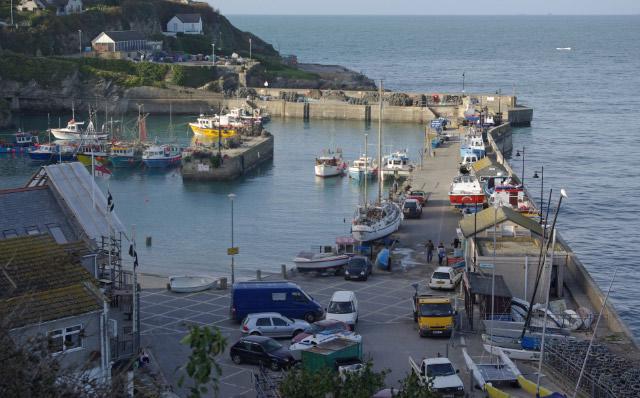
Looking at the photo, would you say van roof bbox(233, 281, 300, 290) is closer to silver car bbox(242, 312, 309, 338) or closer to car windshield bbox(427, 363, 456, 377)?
silver car bbox(242, 312, 309, 338)

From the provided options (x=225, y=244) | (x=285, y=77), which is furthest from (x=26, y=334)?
(x=285, y=77)

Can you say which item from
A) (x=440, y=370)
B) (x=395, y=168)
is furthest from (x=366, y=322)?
(x=395, y=168)

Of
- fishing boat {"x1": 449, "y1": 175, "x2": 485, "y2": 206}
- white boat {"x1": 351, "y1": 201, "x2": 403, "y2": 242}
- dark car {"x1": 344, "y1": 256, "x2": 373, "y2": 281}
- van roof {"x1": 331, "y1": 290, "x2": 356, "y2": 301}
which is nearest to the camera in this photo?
van roof {"x1": 331, "y1": 290, "x2": 356, "y2": 301}

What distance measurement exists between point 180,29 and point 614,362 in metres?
87.6

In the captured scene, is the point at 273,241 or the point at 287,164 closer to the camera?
the point at 273,241

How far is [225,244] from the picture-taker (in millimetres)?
35625

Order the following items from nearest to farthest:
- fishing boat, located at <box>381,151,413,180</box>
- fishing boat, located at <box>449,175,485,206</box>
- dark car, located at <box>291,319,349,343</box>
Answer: dark car, located at <box>291,319,349,343</box> < fishing boat, located at <box>449,175,485,206</box> < fishing boat, located at <box>381,151,413,180</box>

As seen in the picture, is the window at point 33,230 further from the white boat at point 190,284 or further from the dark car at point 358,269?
the dark car at point 358,269

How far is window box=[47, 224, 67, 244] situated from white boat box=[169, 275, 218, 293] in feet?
14.0

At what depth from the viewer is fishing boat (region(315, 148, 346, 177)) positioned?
49625mm

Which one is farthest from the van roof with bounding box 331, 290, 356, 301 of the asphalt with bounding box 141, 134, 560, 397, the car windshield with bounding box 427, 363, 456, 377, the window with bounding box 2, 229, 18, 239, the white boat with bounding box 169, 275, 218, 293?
the window with bounding box 2, 229, 18, 239

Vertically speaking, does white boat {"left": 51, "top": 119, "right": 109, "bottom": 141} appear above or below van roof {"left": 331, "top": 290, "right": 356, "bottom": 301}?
above

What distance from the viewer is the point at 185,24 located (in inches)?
3999

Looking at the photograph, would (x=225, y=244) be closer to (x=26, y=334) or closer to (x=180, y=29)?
(x=26, y=334)
